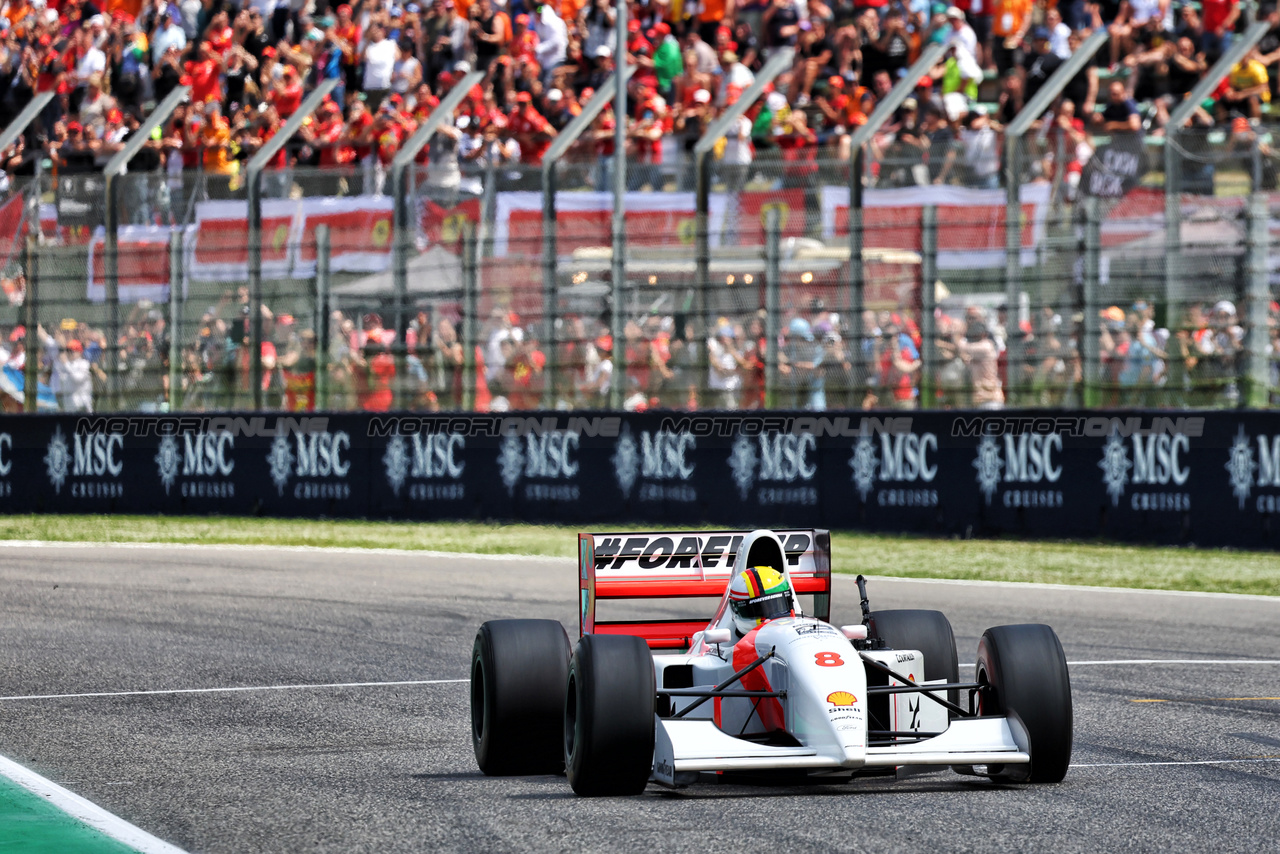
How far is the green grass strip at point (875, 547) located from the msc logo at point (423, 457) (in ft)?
1.72

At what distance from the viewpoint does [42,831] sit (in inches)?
225

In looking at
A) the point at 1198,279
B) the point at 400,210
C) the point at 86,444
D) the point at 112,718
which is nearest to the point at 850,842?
the point at 112,718

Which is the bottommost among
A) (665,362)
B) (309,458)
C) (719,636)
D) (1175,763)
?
(1175,763)

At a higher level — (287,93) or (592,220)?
(287,93)

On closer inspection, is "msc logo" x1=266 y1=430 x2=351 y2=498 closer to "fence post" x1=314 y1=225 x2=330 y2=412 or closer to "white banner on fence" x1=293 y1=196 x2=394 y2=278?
"fence post" x1=314 y1=225 x2=330 y2=412

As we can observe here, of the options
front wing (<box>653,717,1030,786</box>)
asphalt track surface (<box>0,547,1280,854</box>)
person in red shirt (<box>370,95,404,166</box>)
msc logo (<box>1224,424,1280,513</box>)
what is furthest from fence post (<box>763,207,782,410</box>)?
front wing (<box>653,717,1030,786</box>)

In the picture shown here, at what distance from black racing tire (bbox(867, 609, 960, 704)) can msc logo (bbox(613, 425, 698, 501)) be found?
35.8 feet

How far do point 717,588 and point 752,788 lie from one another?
4.51 feet

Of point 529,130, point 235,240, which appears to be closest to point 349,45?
point 529,130

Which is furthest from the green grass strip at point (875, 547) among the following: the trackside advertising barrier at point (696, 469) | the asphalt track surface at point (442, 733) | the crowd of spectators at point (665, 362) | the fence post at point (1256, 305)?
the fence post at point (1256, 305)

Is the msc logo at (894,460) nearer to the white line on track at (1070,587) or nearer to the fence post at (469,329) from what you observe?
the white line on track at (1070,587)

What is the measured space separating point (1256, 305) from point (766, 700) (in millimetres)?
10818

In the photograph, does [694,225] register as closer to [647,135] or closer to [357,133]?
[647,135]

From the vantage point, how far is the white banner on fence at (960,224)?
1666 cm
